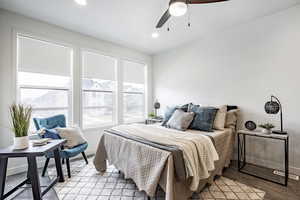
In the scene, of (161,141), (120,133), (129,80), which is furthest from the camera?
(129,80)

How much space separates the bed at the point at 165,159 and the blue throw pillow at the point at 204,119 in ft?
0.78

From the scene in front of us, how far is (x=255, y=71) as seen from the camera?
9.27ft

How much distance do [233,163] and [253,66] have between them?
1.97 m

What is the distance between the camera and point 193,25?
301 centimetres

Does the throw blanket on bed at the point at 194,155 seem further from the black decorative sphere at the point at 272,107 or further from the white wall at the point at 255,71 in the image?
the white wall at the point at 255,71

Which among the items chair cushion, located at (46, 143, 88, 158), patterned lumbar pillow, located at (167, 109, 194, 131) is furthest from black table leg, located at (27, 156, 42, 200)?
patterned lumbar pillow, located at (167, 109, 194, 131)

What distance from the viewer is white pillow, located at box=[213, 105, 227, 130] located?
8.86 feet

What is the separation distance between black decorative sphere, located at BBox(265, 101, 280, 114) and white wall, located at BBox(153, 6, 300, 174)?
0.23 metres

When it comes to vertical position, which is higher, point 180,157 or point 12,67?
point 12,67

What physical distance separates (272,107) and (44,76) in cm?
428

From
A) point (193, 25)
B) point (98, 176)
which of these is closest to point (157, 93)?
point (193, 25)

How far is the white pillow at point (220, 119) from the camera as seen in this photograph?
2699mm

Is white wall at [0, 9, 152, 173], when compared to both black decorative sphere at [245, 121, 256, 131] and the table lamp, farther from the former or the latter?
the table lamp

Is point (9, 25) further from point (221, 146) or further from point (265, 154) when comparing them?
point (265, 154)
